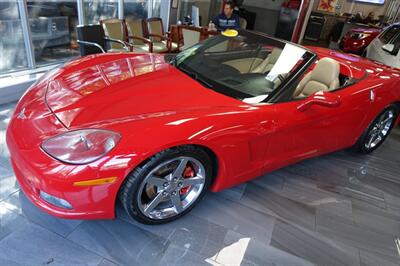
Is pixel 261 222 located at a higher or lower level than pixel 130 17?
lower

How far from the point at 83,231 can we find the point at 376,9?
39.6 feet

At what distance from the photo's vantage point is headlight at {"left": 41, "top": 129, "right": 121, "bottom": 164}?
50.9 inches

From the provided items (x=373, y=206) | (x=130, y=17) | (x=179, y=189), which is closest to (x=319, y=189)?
(x=373, y=206)

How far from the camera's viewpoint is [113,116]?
1.47m

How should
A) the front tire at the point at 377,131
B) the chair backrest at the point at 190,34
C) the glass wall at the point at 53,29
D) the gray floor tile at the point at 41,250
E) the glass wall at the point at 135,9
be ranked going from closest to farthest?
1. the gray floor tile at the point at 41,250
2. the front tire at the point at 377,131
3. the glass wall at the point at 53,29
4. the chair backrest at the point at 190,34
5. the glass wall at the point at 135,9

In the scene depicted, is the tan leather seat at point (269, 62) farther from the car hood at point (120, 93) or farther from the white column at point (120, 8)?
the white column at point (120, 8)

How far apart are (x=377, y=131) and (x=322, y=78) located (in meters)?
0.97

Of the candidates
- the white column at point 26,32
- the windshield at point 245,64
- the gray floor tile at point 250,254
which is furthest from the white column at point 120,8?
the gray floor tile at point 250,254

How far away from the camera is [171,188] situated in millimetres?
1621

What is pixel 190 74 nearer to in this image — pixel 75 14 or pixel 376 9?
pixel 75 14

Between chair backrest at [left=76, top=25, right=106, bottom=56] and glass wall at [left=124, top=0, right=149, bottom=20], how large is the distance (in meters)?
1.89

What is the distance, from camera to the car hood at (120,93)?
1.49 meters

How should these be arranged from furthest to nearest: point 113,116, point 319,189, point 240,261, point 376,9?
point 376,9
point 319,189
point 240,261
point 113,116

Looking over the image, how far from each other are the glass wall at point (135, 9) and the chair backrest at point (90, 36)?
1.89m
